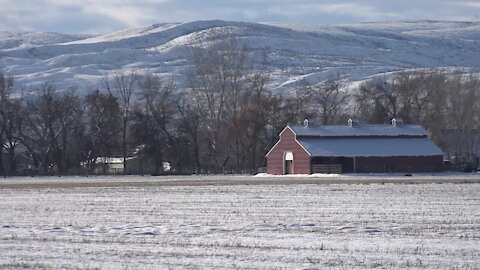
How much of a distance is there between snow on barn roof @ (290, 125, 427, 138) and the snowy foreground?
2119 inches

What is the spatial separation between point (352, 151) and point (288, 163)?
19.2 feet

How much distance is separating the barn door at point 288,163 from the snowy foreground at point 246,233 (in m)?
52.2

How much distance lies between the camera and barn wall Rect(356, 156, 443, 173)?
93250 millimetres

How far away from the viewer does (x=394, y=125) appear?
100438 millimetres

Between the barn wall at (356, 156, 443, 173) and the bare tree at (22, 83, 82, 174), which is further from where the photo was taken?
the bare tree at (22, 83, 82, 174)

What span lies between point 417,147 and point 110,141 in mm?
38194

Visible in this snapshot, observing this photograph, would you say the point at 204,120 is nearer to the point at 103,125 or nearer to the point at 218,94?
the point at 218,94

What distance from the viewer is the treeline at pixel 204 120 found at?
113m

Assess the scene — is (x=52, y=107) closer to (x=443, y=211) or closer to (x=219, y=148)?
(x=219, y=148)

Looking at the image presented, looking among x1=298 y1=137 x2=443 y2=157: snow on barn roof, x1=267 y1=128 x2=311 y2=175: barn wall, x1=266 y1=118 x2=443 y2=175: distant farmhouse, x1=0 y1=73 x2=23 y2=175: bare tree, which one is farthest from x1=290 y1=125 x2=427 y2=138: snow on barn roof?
x1=0 y1=73 x2=23 y2=175: bare tree

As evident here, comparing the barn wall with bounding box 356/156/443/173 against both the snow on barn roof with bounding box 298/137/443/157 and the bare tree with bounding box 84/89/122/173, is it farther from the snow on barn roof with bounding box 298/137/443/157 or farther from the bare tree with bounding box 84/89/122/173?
the bare tree with bounding box 84/89/122/173

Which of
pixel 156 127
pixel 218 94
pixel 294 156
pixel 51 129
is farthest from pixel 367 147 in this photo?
pixel 51 129

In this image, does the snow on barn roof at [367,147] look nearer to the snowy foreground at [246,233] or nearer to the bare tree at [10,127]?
the bare tree at [10,127]

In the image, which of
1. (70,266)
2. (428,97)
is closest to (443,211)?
(70,266)
